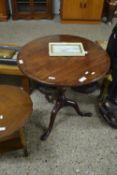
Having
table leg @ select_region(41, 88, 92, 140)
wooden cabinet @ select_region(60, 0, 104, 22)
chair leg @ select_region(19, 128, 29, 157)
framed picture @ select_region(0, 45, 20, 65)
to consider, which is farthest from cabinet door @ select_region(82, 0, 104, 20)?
chair leg @ select_region(19, 128, 29, 157)

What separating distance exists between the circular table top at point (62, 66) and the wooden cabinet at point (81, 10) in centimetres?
184

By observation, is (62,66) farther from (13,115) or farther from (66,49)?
(13,115)

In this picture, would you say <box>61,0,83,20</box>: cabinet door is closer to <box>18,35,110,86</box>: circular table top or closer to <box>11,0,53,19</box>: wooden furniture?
<box>11,0,53,19</box>: wooden furniture

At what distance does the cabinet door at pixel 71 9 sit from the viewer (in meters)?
3.02

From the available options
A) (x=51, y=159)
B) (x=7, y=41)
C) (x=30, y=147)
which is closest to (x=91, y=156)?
(x=51, y=159)

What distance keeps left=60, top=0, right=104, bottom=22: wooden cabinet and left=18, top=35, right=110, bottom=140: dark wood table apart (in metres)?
1.79

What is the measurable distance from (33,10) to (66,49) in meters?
2.12

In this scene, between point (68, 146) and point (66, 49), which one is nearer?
point (66, 49)

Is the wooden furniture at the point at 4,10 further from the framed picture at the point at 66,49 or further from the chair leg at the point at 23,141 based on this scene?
the chair leg at the point at 23,141

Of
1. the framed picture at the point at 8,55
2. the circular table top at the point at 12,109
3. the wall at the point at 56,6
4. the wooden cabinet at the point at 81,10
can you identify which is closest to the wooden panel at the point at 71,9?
the wooden cabinet at the point at 81,10

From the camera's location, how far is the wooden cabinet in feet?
9.91

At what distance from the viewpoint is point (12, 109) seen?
1.22 m

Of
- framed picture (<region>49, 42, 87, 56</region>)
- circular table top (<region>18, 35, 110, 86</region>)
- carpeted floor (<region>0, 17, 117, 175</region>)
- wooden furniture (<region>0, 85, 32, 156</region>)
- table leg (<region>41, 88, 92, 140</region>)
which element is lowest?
carpeted floor (<region>0, 17, 117, 175</region>)

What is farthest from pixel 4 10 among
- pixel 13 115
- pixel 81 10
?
pixel 13 115
